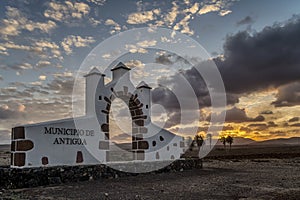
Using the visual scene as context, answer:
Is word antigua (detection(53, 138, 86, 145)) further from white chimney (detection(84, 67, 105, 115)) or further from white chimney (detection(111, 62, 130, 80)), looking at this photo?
white chimney (detection(111, 62, 130, 80))

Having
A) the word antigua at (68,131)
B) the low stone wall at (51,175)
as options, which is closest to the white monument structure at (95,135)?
the word antigua at (68,131)

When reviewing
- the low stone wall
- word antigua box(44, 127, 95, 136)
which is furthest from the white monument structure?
the low stone wall

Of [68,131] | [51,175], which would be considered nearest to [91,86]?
[68,131]

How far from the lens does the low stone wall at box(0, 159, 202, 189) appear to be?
387 inches

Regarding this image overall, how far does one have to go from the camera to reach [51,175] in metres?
10.6

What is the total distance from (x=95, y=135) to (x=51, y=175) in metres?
3.82

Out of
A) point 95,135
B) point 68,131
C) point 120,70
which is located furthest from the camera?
point 120,70

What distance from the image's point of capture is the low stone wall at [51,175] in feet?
32.2

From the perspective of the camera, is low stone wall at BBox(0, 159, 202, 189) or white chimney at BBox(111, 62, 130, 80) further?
white chimney at BBox(111, 62, 130, 80)

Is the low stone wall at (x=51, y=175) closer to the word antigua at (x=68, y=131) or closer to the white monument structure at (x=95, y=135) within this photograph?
the white monument structure at (x=95, y=135)

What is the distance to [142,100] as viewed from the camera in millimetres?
16938

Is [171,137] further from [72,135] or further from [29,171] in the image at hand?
[29,171]

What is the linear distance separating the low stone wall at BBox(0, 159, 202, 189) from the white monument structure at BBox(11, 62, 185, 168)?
52.0 inches

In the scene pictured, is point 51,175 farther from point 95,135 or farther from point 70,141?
point 95,135
